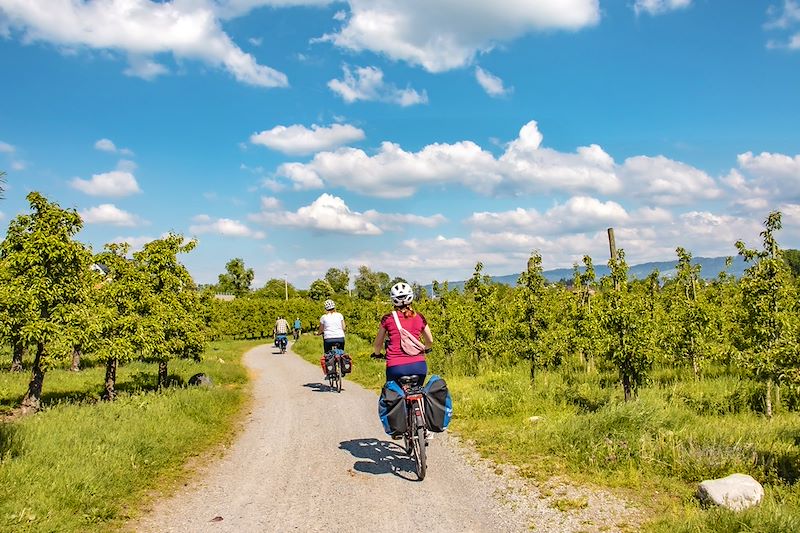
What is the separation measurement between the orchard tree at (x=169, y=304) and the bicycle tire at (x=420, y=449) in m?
7.85

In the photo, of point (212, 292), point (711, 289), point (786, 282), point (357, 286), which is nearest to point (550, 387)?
point (786, 282)

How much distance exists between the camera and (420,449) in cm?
628

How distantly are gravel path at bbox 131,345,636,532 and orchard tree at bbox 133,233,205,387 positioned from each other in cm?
433

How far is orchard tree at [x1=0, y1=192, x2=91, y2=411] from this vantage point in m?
9.30

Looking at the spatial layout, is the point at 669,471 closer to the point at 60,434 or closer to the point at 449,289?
the point at 60,434

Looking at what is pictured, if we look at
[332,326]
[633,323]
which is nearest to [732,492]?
[633,323]

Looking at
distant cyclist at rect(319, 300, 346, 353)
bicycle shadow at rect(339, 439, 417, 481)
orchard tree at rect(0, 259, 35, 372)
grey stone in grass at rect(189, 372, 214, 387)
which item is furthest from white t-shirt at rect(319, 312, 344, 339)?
orchard tree at rect(0, 259, 35, 372)

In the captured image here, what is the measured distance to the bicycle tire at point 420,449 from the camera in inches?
247

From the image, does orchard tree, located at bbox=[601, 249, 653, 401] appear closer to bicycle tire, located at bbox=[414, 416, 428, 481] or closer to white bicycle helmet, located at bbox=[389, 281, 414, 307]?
white bicycle helmet, located at bbox=[389, 281, 414, 307]

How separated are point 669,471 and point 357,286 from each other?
114559 mm

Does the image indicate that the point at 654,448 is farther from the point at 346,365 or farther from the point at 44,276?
the point at 44,276

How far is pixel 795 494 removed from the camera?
5367 mm

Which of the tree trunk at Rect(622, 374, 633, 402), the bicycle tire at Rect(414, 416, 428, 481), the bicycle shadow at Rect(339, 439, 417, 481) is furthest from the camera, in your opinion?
the tree trunk at Rect(622, 374, 633, 402)

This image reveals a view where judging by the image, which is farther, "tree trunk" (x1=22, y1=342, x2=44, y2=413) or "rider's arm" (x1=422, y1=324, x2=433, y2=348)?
"tree trunk" (x1=22, y1=342, x2=44, y2=413)
